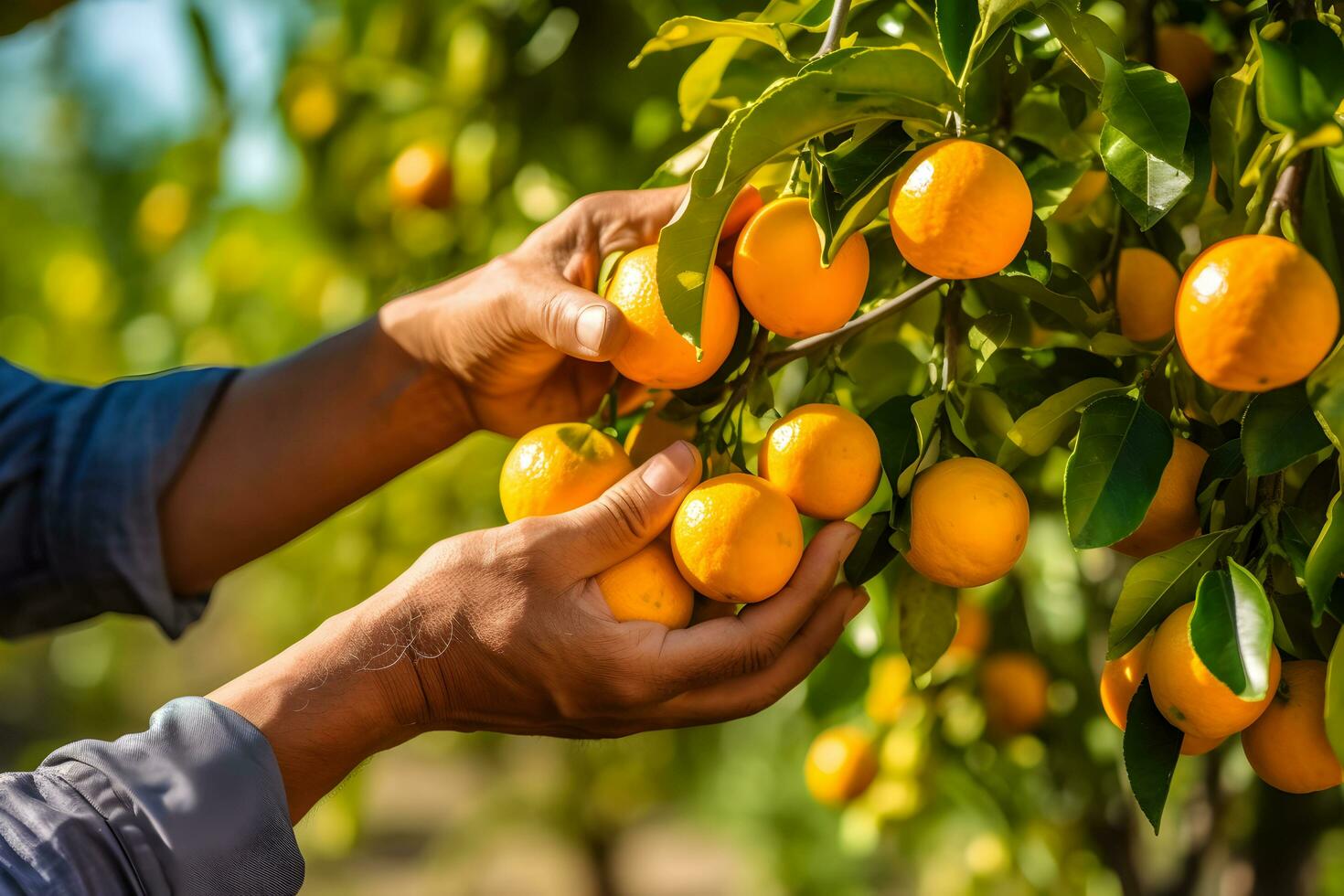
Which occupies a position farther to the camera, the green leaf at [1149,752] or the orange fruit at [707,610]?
the orange fruit at [707,610]

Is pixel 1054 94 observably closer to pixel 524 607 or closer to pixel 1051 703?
pixel 524 607

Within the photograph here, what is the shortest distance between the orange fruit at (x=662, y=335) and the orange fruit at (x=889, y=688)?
700 mm

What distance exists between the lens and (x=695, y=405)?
909mm

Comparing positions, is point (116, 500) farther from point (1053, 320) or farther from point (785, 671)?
point (1053, 320)

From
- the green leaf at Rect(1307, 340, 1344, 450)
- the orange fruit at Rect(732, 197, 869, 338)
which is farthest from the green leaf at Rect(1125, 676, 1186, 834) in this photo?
the orange fruit at Rect(732, 197, 869, 338)

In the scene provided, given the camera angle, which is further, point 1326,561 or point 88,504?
point 88,504

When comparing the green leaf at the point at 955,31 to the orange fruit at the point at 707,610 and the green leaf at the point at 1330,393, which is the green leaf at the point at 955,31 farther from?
the orange fruit at the point at 707,610

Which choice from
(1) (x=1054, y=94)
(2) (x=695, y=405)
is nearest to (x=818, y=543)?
(2) (x=695, y=405)

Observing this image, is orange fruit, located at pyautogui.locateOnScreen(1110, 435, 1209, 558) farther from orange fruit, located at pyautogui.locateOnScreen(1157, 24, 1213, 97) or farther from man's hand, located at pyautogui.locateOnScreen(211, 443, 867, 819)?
orange fruit, located at pyautogui.locateOnScreen(1157, 24, 1213, 97)

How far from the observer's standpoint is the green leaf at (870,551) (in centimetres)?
83

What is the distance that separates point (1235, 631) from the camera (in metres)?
0.64

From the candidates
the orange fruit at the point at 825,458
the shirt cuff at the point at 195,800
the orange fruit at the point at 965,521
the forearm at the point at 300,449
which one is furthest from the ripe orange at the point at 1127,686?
the forearm at the point at 300,449

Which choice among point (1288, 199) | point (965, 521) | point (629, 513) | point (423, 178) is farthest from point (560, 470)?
point (423, 178)

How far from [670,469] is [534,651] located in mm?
171
